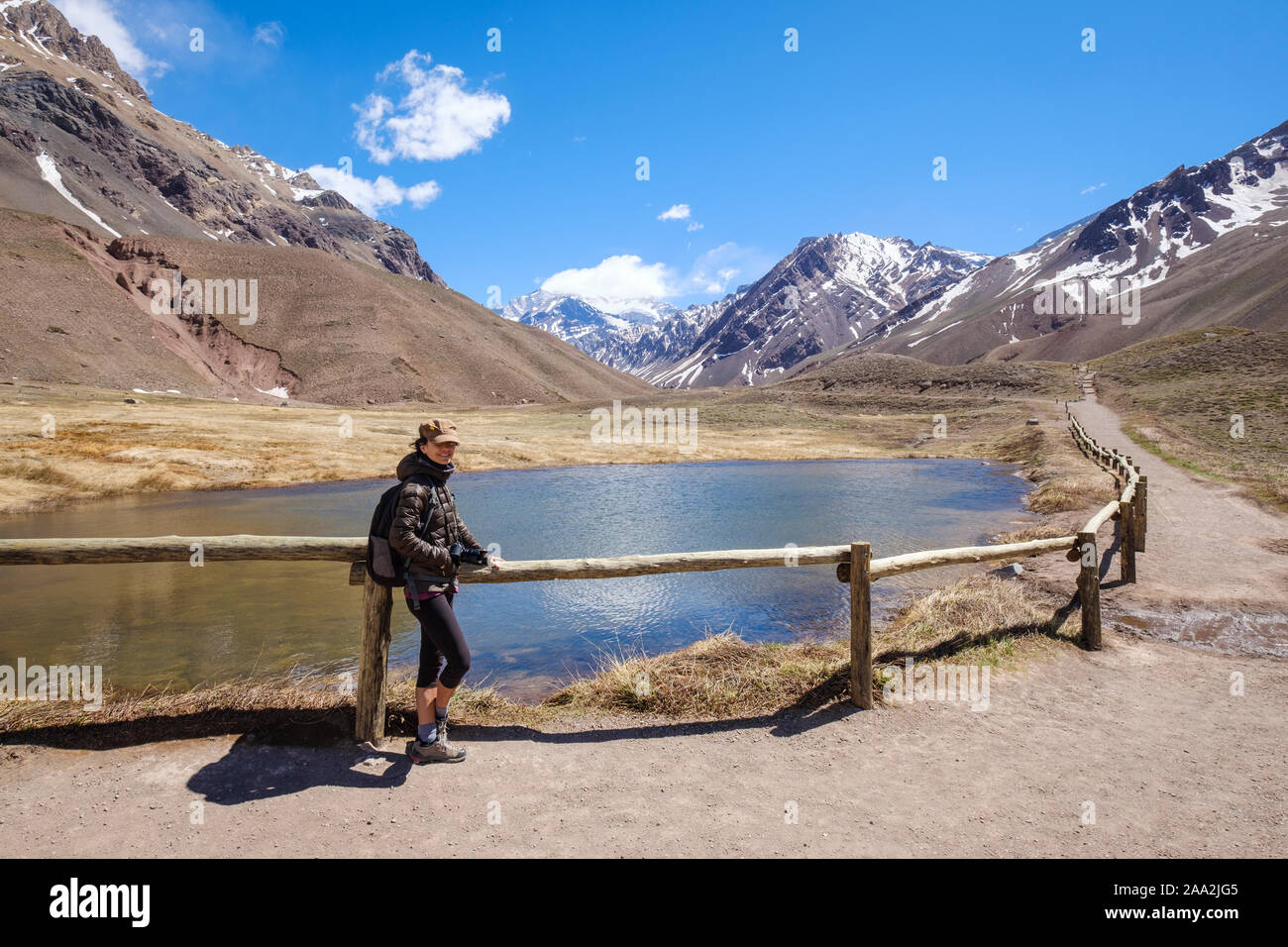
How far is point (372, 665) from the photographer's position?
6.15 meters

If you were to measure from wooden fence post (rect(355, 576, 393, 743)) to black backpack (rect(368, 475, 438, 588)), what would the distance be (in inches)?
21.0

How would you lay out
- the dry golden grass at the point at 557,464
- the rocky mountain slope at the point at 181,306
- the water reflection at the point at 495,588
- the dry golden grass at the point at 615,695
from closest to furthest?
the dry golden grass at the point at 615,695, the dry golden grass at the point at 557,464, the water reflection at the point at 495,588, the rocky mountain slope at the point at 181,306

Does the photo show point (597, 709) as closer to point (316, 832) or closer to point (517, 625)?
point (316, 832)

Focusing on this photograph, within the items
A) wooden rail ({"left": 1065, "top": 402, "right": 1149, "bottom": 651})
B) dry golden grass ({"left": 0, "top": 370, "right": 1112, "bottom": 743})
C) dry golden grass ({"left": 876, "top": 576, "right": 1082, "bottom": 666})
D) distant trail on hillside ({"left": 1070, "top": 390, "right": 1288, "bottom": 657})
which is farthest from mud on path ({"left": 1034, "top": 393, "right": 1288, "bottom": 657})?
dry golden grass ({"left": 0, "top": 370, "right": 1112, "bottom": 743})

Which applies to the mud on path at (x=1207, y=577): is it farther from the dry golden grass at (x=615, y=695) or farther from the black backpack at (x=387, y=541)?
the black backpack at (x=387, y=541)

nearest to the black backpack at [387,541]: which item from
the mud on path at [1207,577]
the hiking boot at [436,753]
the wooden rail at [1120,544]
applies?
the hiking boot at [436,753]

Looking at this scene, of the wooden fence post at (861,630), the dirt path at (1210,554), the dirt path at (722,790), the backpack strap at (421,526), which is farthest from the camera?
the dirt path at (1210,554)

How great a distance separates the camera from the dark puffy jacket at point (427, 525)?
210 inches

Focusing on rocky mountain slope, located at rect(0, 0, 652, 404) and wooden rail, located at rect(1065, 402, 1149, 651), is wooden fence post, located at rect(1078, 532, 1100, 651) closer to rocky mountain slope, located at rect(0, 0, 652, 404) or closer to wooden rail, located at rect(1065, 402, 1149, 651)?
wooden rail, located at rect(1065, 402, 1149, 651)

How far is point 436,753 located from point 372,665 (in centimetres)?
107

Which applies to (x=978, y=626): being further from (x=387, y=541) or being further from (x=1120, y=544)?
(x=387, y=541)

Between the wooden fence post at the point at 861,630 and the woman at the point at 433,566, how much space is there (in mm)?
4011

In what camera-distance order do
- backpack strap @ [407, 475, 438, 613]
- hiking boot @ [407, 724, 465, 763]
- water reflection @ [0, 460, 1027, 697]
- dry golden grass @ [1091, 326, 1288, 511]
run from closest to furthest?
1. backpack strap @ [407, 475, 438, 613]
2. hiking boot @ [407, 724, 465, 763]
3. water reflection @ [0, 460, 1027, 697]
4. dry golden grass @ [1091, 326, 1288, 511]

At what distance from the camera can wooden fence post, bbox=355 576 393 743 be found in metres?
6.11
